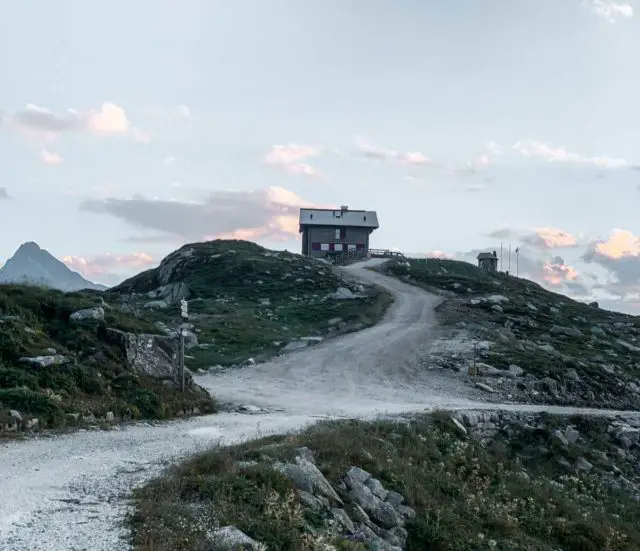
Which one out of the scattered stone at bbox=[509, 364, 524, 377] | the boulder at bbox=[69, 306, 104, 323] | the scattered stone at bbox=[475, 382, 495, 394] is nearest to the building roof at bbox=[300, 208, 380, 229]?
the scattered stone at bbox=[509, 364, 524, 377]

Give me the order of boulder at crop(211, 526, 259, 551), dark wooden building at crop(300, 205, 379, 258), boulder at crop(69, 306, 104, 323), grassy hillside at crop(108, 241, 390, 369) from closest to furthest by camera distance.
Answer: boulder at crop(211, 526, 259, 551) < boulder at crop(69, 306, 104, 323) < grassy hillside at crop(108, 241, 390, 369) < dark wooden building at crop(300, 205, 379, 258)

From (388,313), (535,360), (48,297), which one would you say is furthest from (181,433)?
(388,313)

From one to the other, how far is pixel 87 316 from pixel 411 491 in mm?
13656

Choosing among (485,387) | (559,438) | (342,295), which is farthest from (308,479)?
(342,295)

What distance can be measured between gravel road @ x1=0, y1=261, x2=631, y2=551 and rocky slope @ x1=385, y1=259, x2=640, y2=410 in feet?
7.29

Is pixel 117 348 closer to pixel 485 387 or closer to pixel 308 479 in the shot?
pixel 308 479

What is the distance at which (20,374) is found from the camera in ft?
54.3

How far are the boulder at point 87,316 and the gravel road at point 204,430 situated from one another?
527 centimetres

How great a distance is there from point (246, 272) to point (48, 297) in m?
36.6

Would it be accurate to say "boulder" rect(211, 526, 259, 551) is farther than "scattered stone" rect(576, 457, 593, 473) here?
No

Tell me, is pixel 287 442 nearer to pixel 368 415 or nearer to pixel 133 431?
pixel 133 431

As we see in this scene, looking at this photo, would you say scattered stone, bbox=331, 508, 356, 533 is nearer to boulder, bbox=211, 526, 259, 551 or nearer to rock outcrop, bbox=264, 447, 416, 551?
rock outcrop, bbox=264, 447, 416, 551

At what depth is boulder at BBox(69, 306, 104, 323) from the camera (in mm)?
21109

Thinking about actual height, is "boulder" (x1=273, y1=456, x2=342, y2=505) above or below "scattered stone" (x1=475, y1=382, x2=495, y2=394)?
above
